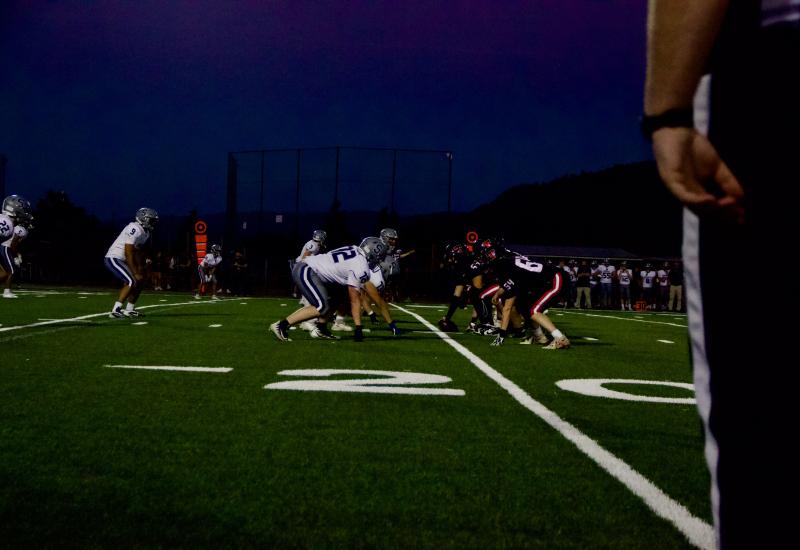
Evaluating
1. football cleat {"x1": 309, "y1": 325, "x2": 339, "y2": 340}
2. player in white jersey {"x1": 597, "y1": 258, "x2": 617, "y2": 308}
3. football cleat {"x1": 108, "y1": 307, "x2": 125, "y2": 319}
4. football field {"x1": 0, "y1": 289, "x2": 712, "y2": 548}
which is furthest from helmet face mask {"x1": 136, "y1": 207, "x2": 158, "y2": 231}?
player in white jersey {"x1": 597, "y1": 258, "x2": 617, "y2": 308}

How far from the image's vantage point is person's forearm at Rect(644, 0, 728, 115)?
5.32 feet

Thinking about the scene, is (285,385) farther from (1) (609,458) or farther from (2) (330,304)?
(2) (330,304)

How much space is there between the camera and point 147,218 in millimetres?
17453

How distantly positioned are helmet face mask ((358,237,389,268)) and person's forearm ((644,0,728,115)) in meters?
12.3

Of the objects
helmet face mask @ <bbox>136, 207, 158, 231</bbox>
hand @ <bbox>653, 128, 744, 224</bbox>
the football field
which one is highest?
helmet face mask @ <bbox>136, 207, 158, 231</bbox>

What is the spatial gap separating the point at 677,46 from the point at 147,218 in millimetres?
16734

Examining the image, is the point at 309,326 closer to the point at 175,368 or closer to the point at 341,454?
the point at 175,368

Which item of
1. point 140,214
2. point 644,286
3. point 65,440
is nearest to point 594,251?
point 644,286

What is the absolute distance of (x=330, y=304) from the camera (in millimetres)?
13039

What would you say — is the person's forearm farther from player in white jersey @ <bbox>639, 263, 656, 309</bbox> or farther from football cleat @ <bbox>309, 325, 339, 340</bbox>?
player in white jersey @ <bbox>639, 263, 656, 309</bbox>

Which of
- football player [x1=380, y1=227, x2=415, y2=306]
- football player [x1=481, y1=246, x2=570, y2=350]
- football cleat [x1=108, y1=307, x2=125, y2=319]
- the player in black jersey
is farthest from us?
the player in black jersey

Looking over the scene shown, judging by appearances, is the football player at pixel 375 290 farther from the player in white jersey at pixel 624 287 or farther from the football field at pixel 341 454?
the player in white jersey at pixel 624 287

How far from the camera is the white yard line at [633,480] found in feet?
10.8

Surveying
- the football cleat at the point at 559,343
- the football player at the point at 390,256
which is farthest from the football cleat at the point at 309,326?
the football cleat at the point at 559,343
